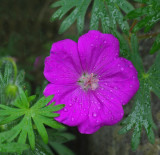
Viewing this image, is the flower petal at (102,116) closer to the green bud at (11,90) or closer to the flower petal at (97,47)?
the flower petal at (97,47)

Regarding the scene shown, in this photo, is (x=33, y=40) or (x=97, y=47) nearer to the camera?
(x=97, y=47)

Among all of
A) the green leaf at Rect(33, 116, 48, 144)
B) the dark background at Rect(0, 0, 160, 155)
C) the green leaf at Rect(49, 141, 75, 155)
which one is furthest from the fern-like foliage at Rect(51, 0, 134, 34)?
the green leaf at Rect(49, 141, 75, 155)

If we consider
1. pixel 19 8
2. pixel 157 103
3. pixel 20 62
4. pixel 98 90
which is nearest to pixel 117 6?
pixel 98 90

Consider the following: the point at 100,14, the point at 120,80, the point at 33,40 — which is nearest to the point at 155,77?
the point at 120,80

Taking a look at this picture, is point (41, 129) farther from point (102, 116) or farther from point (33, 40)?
point (33, 40)

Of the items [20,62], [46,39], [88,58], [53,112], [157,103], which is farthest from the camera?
[46,39]

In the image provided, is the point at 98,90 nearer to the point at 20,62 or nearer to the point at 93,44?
the point at 93,44

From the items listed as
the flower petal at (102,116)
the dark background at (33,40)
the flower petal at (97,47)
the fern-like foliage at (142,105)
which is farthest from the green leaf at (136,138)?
the dark background at (33,40)
